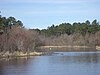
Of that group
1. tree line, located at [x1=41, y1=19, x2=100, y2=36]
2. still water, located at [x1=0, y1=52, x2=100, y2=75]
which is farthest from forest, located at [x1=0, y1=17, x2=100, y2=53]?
still water, located at [x1=0, y1=52, x2=100, y2=75]

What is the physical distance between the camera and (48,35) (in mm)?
169375

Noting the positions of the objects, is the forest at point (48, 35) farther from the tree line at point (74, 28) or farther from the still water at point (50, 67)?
the still water at point (50, 67)

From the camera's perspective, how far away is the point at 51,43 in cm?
14875

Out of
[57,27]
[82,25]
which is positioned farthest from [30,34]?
[57,27]

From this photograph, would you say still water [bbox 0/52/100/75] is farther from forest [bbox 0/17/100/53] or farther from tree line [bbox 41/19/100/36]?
tree line [bbox 41/19/100/36]

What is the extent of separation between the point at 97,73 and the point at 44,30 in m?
142

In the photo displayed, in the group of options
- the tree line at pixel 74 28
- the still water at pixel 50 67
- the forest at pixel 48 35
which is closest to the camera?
the still water at pixel 50 67

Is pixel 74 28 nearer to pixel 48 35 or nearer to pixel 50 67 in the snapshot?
pixel 48 35

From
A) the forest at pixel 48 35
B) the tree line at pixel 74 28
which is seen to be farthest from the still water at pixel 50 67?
the tree line at pixel 74 28

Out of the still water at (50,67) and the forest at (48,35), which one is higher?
the forest at (48,35)

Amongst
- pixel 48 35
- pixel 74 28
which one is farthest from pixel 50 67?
pixel 48 35

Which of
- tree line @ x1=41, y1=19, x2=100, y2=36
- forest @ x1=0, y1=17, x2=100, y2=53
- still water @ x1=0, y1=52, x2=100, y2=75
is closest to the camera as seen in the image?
still water @ x1=0, y1=52, x2=100, y2=75

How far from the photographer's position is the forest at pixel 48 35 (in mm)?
81625

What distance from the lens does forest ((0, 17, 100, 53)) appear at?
81625 mm
